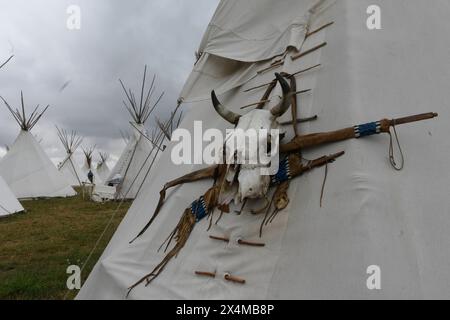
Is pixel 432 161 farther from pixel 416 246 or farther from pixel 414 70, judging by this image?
pixel 414 70

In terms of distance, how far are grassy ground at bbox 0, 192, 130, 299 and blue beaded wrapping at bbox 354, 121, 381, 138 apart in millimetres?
3487

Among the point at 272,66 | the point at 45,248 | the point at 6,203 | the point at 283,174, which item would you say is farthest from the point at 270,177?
the point at 6,203

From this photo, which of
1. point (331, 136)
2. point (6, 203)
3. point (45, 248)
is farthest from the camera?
point (6, 203)

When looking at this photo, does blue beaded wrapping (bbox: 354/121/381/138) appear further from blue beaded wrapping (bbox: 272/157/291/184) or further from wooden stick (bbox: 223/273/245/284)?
wooden stick (bbox: 223/273/245/284)

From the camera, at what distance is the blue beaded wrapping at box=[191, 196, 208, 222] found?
235 centimetres

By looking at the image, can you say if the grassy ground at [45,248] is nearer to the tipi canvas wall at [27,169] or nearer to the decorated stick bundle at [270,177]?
the decorated stick bundle at [270,177]

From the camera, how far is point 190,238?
7.68 feet

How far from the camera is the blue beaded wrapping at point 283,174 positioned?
1935 millimetres

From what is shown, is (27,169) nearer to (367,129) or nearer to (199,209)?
(199,209)

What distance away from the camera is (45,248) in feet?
19.1

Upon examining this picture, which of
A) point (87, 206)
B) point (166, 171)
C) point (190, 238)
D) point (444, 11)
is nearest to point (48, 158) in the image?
point (87, 206)

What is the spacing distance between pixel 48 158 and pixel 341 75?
50.3 feet

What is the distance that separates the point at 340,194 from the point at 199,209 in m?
1.06

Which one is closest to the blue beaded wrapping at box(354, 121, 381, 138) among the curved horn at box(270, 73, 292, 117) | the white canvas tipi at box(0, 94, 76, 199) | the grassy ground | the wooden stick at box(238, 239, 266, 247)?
the curved horn at box(270, 73, 292, 117)
